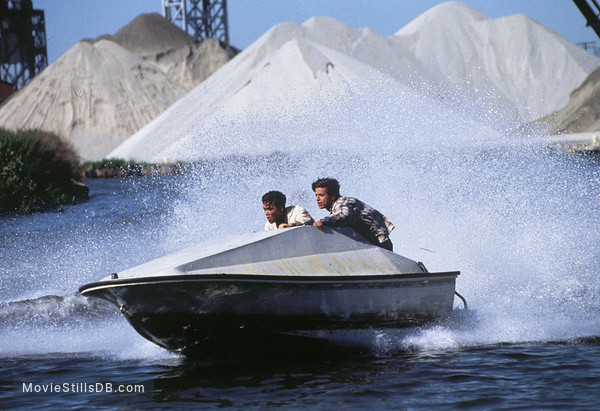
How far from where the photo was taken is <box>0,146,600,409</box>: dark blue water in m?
7.48

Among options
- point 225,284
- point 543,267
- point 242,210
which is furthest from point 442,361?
point 242,210

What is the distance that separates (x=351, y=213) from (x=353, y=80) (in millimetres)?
59038

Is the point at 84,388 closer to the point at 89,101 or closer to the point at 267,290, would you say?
the point at 267,290

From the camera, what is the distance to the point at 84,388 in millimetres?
7875

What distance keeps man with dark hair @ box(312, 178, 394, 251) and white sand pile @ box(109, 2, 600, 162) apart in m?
39.2

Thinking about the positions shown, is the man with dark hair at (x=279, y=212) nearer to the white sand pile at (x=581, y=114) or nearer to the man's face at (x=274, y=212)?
the man's face at (x=274, y=212)

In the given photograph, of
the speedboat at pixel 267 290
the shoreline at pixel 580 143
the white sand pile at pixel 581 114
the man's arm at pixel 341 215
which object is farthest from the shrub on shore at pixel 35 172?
the white sand pile at pixel 581 114

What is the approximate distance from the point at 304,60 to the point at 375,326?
63872 mm

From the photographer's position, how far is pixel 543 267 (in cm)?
1341

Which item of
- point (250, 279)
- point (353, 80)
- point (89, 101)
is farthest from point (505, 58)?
point (250, 279)

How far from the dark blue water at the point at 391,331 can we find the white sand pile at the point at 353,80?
28.5 meters

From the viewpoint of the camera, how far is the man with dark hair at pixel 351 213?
29.4ft

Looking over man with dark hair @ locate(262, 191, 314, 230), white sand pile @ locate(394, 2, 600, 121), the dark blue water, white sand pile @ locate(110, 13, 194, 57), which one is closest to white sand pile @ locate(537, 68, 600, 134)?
white sand pile @ locate(394, 2, 600, 121)

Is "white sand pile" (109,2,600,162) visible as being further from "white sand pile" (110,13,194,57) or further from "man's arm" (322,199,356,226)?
"man's arm" (322,199,356,226)
